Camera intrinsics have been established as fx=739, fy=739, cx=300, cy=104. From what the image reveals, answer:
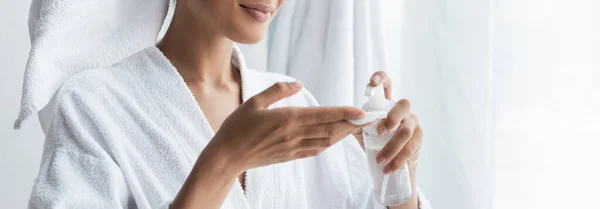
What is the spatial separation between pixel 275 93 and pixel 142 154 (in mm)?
353

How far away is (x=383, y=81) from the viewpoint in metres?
1.15

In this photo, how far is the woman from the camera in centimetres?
94

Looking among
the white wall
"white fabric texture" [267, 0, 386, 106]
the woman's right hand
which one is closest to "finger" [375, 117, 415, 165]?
the woman's right hand

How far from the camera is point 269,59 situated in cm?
192

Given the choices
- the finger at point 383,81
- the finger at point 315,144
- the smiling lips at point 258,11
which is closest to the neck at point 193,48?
the smiling lips at point 258,11

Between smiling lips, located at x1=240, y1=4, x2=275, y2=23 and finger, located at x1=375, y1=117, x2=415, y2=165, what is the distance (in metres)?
0.30

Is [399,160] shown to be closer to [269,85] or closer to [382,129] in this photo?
[382,129]

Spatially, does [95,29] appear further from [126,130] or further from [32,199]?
[32,199]

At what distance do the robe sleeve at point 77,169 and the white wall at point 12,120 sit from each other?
1.63 ft

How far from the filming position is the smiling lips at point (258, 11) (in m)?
1.19

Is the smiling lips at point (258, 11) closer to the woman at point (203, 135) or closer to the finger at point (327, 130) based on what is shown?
the woman at point (203, 135)

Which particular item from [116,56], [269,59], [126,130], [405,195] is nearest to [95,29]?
[116,56]

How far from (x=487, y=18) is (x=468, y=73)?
0.42 feet

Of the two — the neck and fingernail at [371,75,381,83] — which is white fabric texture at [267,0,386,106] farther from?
fingernail at [371,75,381,83]
